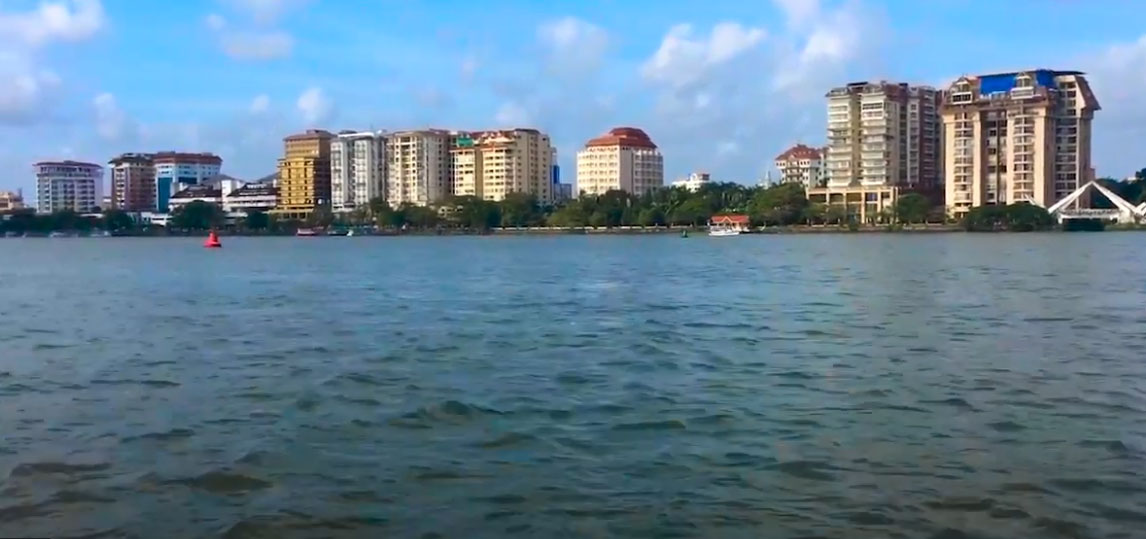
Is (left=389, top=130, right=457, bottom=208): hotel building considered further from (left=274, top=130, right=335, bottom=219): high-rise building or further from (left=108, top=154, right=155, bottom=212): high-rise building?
(left=108, top=154, right=155, bottom=212): high-rise building

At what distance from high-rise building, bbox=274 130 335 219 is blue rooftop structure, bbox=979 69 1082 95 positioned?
8703 cm

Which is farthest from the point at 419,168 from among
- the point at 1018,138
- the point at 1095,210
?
the point at 1095,210

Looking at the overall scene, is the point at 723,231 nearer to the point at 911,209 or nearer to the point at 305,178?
the point at 911,209

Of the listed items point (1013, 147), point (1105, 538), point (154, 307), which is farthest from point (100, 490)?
point (1013, 147)

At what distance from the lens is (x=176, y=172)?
7008 inches

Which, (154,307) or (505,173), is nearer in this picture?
(154,307)

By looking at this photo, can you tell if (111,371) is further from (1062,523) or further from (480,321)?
(1062,523)

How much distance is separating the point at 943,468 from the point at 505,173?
13889 cm

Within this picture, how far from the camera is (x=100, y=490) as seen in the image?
23.7 ft

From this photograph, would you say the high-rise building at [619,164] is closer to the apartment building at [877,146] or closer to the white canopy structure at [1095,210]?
the apartment building at [877,146]

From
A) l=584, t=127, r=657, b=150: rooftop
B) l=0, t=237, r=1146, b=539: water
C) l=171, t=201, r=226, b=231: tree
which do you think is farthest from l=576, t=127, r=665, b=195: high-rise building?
l=0, t=237, r=1146, b=539: water

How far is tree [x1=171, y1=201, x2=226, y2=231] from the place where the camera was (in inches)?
5684

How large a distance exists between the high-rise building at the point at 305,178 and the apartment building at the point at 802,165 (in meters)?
62.7

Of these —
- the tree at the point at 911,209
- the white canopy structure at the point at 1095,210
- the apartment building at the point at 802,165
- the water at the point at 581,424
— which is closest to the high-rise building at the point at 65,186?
the apartment building at the point at 802,165
